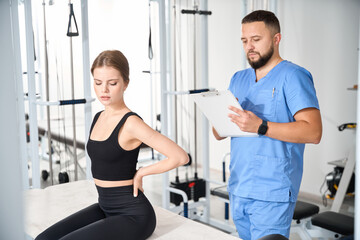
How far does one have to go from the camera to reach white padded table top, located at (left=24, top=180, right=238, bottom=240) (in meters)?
1.40

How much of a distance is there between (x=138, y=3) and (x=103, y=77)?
3.78 meters

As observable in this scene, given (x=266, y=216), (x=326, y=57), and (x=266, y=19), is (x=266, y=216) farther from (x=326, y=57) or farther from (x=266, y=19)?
(x=326, y=57)

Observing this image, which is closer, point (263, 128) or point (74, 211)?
point (263, 128)

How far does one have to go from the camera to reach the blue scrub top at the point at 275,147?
5.01 ft

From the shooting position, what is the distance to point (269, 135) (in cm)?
146

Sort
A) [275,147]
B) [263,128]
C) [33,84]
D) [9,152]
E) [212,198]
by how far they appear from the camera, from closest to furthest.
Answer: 1. [9,152]
2. [263,128]
3. [275,147]
4. [33,84]
5. [212,198]

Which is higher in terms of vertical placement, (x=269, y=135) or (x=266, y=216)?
(x=269, y=135)

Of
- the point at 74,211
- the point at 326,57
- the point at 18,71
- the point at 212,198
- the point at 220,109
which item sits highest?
the point at 326,57

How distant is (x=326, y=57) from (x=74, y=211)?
2769 millimetres

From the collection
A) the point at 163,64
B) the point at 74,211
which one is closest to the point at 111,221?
the point at 74,211

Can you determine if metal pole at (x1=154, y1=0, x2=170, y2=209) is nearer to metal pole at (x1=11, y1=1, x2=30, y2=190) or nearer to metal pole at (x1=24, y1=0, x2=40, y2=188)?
metal pole at (x1=24, y1=0, x2=40, y2=188)

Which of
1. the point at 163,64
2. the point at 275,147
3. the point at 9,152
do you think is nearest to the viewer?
the point at 9,152

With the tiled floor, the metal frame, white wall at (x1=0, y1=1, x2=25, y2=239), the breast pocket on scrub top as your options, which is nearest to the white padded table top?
the metal frame

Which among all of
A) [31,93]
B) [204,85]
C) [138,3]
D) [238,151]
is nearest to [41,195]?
[31,93]
